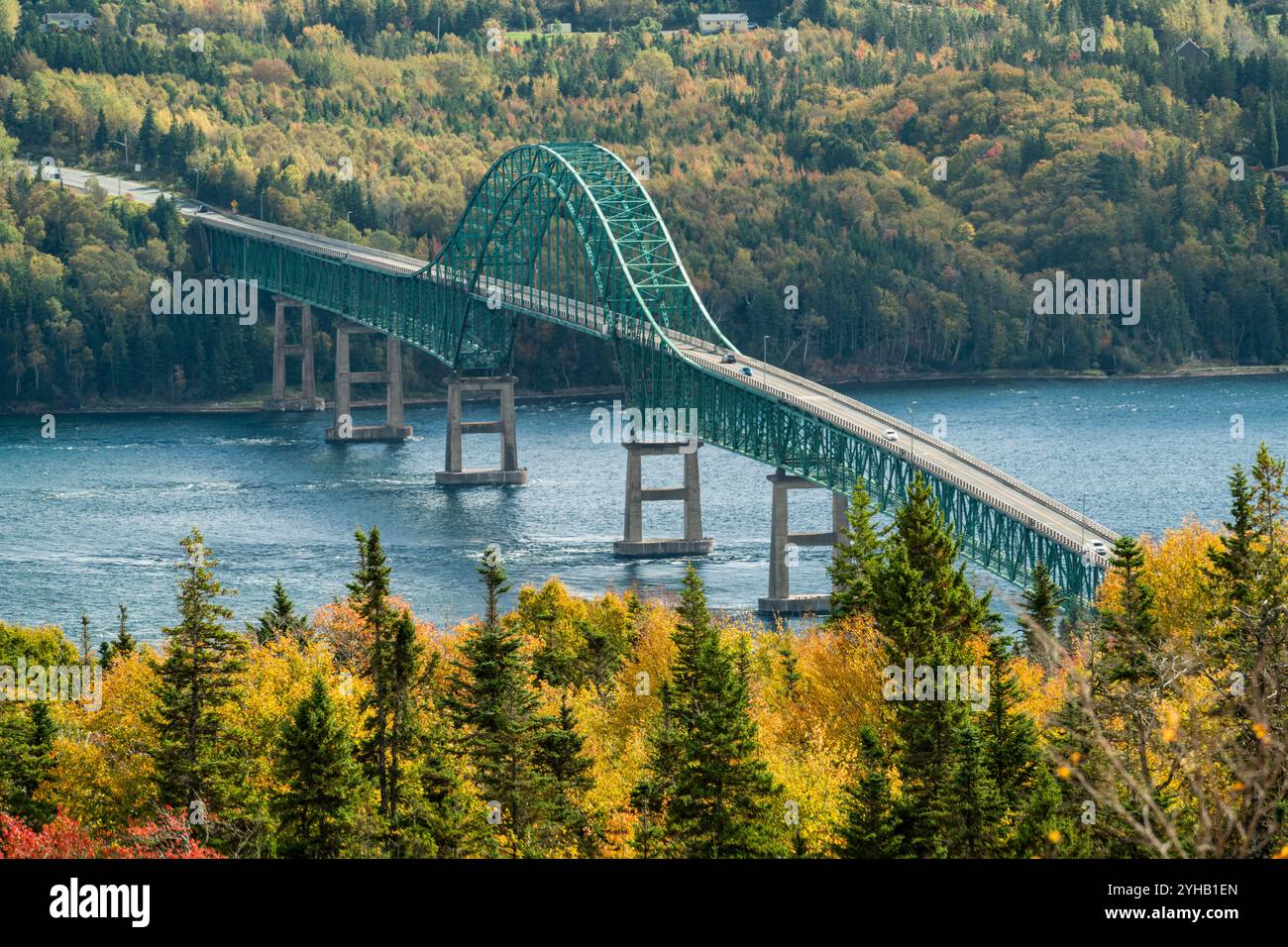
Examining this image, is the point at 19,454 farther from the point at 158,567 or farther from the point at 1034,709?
the point at 1034,709

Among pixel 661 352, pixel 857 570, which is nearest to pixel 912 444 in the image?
pixel 661 352

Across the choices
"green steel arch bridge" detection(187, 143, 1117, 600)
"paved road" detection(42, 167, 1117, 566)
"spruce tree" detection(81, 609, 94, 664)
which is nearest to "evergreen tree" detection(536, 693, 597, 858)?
"spruce tree" detection(81, 609, 94, 664)

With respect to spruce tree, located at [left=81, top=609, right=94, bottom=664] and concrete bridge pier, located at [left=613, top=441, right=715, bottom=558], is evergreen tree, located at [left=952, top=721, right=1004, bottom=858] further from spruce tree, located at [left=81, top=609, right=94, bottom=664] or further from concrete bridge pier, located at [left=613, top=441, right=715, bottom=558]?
concrete bridge pier, located at [left=613, top=441, right=715, bottom=558]

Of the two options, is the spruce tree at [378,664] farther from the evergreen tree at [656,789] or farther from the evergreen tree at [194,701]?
the evergreen tree at [656,789]

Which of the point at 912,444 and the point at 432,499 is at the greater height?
the point at 912,444

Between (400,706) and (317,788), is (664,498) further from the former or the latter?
(317,788)

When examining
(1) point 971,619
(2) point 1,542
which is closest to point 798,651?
(1) point 971,619
